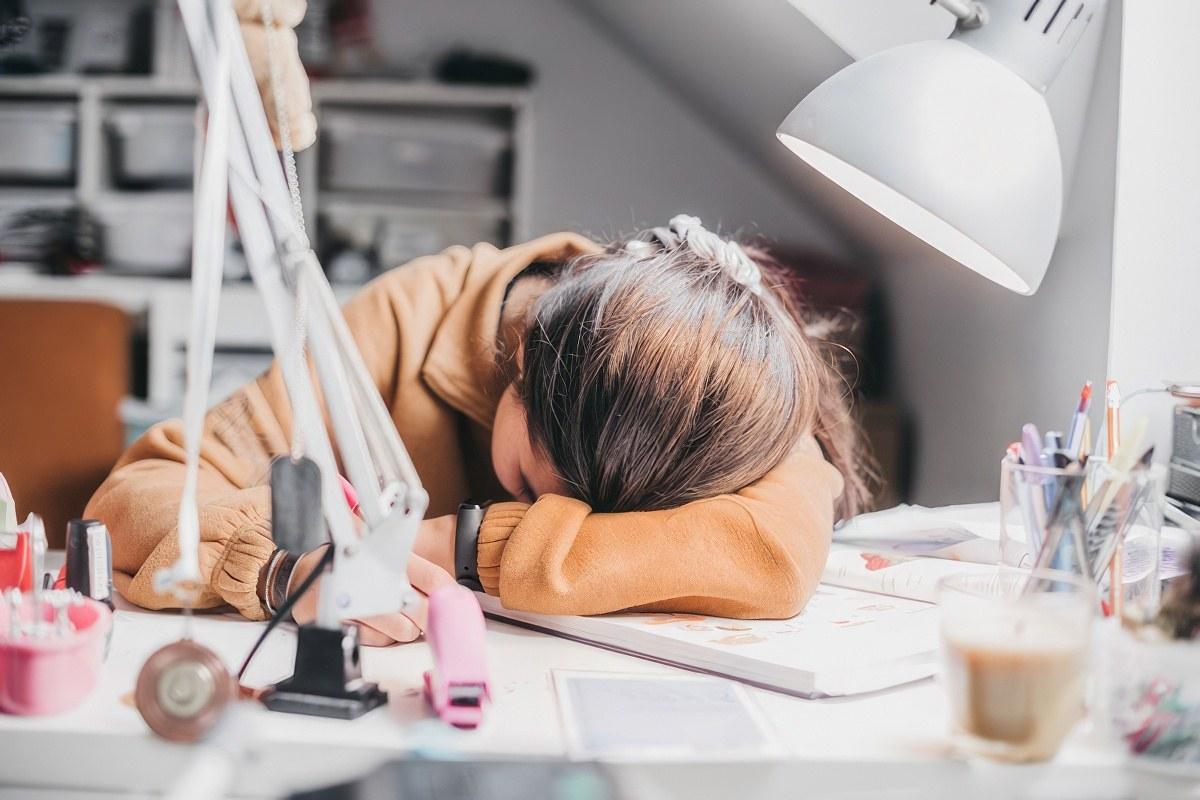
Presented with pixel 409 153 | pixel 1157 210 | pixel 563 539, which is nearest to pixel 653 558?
pixel 563 539

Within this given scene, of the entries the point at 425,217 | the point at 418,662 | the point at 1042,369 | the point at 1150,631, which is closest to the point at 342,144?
the point at 425,217

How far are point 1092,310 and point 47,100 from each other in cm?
281

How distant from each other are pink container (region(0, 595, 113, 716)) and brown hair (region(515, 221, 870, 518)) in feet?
1.20

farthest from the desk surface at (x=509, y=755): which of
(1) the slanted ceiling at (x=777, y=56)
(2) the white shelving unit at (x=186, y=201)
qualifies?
(2) the white shelving unit at (x=186, y=201)

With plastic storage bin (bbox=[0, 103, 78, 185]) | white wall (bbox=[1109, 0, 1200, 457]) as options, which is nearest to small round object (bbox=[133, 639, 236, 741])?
white wall (bbox=[1109, 0, 1200, 457])

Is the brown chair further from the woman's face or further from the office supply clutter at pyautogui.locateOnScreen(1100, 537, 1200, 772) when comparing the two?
the office supply clutter at pyautogui.locateOnScreen(1100, 537, 1200, 772)

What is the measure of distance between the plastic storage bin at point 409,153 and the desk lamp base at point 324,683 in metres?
2.42

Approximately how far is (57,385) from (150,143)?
41.6 inches

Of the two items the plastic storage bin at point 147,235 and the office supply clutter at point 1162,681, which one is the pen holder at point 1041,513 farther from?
the plastic storage bin at point 147,235

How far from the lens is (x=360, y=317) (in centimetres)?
110

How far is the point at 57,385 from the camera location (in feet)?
6.54

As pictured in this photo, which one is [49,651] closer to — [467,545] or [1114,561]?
[467,545]

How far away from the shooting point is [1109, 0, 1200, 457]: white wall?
3.22 ft

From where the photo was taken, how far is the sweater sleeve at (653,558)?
0.72 metres
